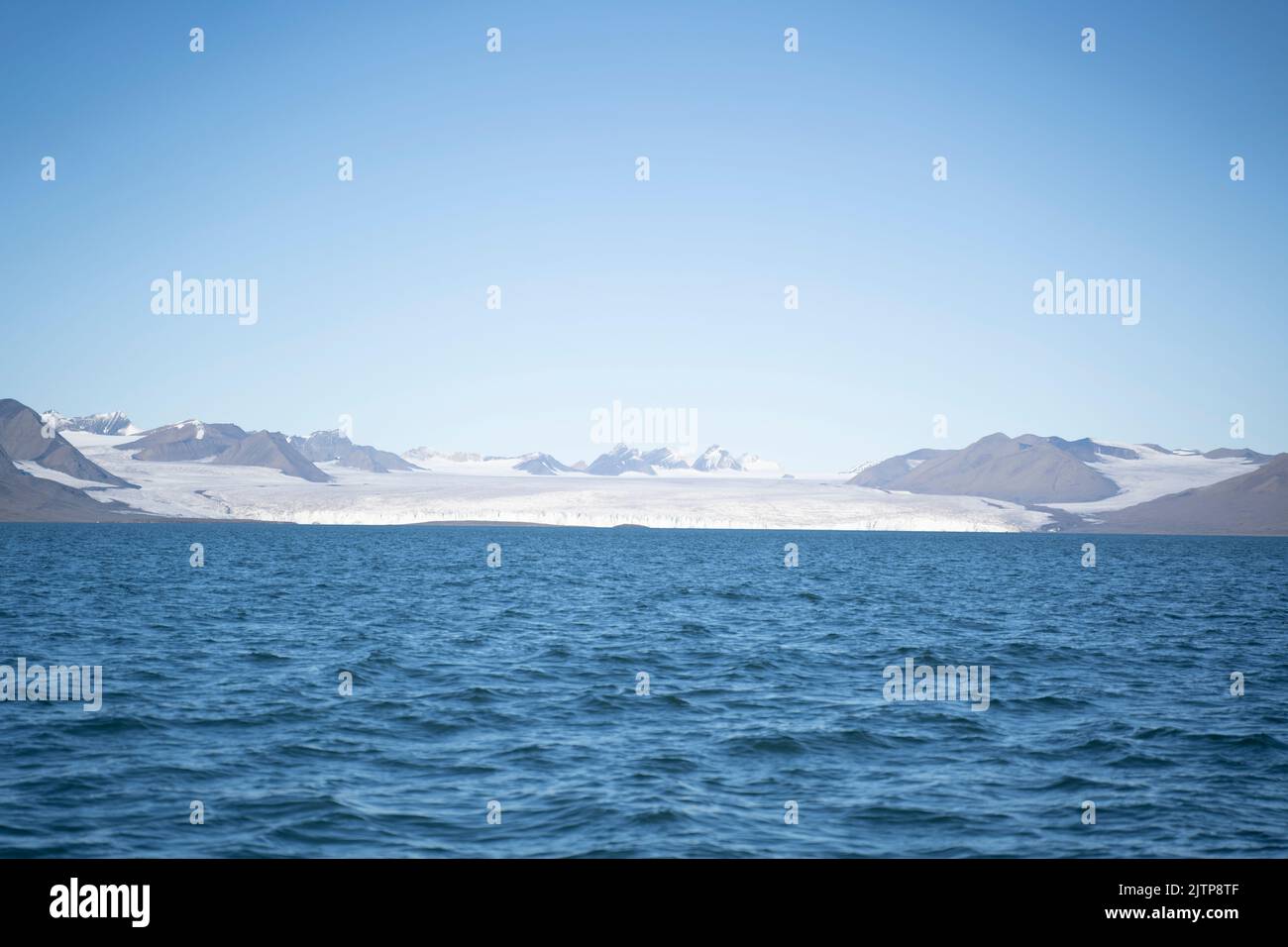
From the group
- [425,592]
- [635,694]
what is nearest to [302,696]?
[635,694]

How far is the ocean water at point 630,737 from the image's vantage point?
50.2 feet

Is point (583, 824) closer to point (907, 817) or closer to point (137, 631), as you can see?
point (907, 817)

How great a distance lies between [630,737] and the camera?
854 inches

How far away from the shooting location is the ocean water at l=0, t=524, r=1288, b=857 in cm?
1531

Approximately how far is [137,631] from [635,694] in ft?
67.3

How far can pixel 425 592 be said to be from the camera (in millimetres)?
61688

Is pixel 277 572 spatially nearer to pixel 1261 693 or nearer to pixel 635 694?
pixel 635 694

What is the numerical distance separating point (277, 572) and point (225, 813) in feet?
215

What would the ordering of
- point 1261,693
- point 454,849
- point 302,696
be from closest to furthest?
point 454,849, point 302,696, point 1261,693
